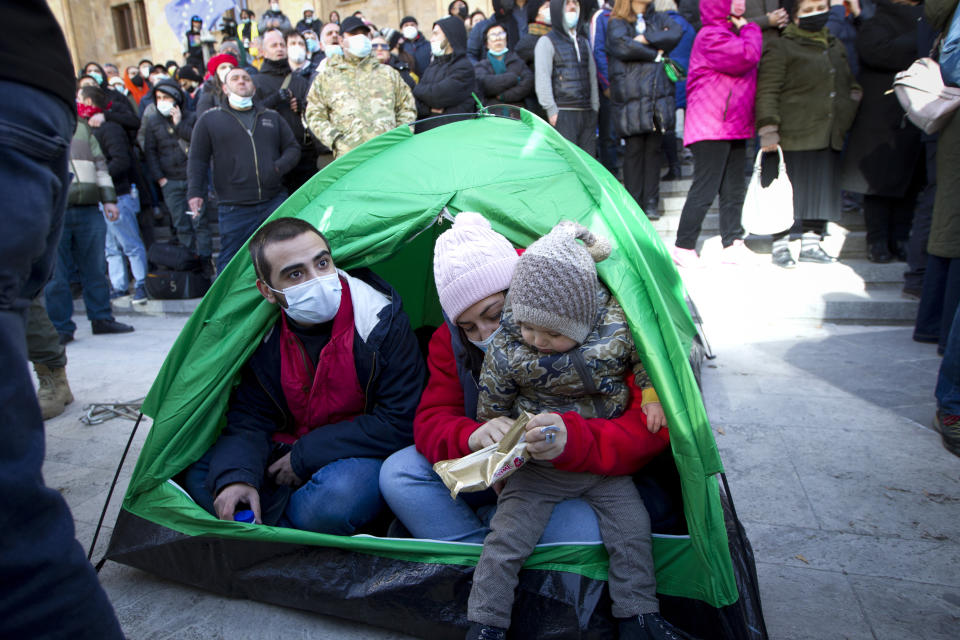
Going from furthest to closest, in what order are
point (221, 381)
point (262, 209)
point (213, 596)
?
point (262, 209) → point (221, 381) → point (213, 596)

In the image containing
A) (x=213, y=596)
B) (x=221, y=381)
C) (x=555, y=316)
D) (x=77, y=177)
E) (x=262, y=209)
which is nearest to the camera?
(x=555, y=316)

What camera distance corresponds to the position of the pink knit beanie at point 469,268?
6.48ft

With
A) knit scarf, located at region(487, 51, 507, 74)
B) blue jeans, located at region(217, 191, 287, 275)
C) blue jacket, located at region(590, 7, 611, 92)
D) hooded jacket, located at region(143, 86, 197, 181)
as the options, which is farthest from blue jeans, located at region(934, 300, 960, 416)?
hooded jacket, located at region(143, 86, 197, 181)

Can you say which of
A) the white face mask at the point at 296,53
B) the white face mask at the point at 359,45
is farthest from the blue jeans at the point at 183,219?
the white face mask at the point at 359,45

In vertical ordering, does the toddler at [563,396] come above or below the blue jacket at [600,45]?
below

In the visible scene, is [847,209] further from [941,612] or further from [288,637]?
[288,637]

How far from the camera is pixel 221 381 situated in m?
2.31

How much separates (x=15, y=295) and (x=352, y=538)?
1182 millimetres

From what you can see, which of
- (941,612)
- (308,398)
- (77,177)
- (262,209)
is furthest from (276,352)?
(77,177)

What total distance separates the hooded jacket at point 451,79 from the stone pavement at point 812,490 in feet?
10.3

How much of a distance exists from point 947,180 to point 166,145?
23.2ft

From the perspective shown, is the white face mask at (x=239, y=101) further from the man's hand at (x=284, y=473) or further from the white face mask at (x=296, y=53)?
the man's hand at (x=284, y=473)

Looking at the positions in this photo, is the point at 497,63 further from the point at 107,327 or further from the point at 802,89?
the point at 107,327

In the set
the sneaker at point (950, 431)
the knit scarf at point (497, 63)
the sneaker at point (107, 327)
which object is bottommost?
the sneaker at point (107, 327)
